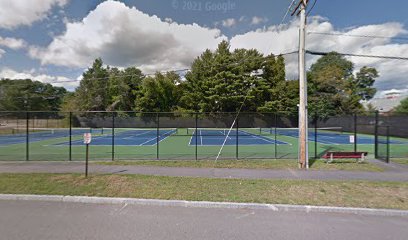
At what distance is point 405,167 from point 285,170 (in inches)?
211

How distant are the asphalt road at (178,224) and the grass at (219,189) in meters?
0.57

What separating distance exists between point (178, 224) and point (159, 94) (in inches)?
1836

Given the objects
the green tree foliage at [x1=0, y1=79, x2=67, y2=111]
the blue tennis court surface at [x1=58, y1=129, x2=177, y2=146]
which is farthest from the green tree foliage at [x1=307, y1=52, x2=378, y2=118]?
the green tree foliage at [x1=0, y1=79, x2=67, y2=111]

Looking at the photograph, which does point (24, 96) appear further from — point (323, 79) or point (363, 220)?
point (363, 220)

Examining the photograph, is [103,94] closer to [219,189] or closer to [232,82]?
[232,82]

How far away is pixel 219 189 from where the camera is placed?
21.1 feet

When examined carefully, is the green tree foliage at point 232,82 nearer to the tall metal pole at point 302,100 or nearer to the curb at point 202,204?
the tall metal pole at point 302,100

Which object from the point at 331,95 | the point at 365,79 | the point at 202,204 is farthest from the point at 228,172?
the point at 365,79

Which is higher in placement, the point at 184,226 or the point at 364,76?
the point at 364,76

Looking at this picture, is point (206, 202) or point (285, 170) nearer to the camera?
point (206, 202)

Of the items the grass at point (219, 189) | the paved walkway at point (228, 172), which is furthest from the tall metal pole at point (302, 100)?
the grass at point (219, 189)

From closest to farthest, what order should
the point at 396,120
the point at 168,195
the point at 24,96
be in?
1. the point at 168,195
2. the point at 396,120
3. the point at 24,96

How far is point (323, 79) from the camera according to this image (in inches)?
1791

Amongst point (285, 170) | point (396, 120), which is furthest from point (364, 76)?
point (285, 170)
